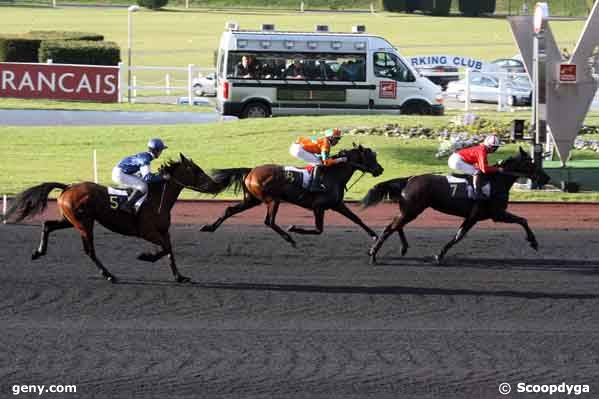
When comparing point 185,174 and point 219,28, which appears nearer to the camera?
point 185,174

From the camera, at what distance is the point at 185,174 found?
13.0 meters

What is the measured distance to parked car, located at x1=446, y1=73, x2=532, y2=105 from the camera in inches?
1377

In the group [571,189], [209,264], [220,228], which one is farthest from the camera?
[571,189]

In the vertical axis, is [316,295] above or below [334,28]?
below

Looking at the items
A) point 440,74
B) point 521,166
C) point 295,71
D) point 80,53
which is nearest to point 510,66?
point 440,74

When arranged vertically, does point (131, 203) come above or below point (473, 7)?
below

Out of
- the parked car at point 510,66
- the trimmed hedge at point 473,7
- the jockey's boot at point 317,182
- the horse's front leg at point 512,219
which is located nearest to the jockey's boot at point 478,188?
the horse's front leg at point 512,219

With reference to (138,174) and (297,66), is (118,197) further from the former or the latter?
(297,66)

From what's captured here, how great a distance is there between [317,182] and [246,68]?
14.4 meters

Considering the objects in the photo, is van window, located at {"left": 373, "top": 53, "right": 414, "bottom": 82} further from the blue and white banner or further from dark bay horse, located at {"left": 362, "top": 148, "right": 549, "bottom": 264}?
dark bay horse, located at {"left": 362, "top": 148, "right": 549, "bottom": 264}

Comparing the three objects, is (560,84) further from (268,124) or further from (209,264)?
(209,264)

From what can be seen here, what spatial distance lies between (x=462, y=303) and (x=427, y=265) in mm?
1899

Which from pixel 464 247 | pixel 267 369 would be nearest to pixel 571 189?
pixel 464 247

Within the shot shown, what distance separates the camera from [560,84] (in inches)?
800
